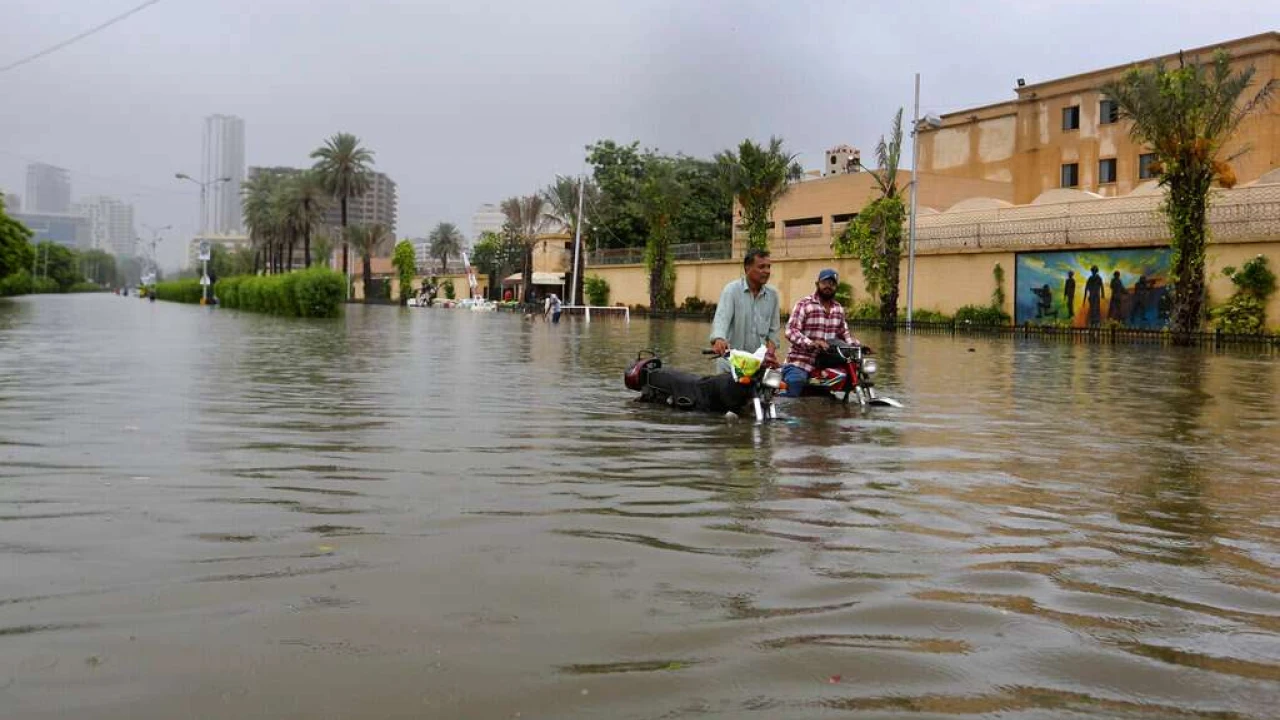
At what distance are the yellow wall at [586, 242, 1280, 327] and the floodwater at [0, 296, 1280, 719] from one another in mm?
24048

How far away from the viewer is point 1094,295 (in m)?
34.0

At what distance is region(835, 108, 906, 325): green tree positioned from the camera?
133 feet

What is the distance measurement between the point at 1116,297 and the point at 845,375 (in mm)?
26245

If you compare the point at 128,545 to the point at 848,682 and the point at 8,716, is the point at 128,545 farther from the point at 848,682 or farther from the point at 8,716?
the point at 848,682

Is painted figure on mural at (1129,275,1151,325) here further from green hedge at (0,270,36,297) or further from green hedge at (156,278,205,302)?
green hedge at (0,270,36,297)

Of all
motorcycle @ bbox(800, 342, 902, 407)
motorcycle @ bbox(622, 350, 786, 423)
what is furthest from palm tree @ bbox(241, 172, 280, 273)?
motorcycle @ bbox(800, 342, 902, 407)

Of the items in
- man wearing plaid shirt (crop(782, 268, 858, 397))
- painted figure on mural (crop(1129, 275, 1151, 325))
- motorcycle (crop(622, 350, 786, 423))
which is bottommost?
motorcycle (crop(622, 350, 786, 423))

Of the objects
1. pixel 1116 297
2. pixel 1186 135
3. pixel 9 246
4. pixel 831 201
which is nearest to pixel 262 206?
pixel 9 246

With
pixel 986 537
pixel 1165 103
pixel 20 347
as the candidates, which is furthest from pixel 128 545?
pixel 1165 103

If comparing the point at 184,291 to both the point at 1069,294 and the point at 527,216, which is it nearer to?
the point at 527,216

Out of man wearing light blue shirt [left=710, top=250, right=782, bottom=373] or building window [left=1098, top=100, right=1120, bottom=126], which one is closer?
man wearing light blue shirt [left=710, top=250, right=782, bottom=373]

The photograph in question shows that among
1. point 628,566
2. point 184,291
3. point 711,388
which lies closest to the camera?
point 628,566

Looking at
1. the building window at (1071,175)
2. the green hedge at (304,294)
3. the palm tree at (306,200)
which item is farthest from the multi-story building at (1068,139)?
the palm tree at (306,200)

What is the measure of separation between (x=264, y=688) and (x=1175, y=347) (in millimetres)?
27792
